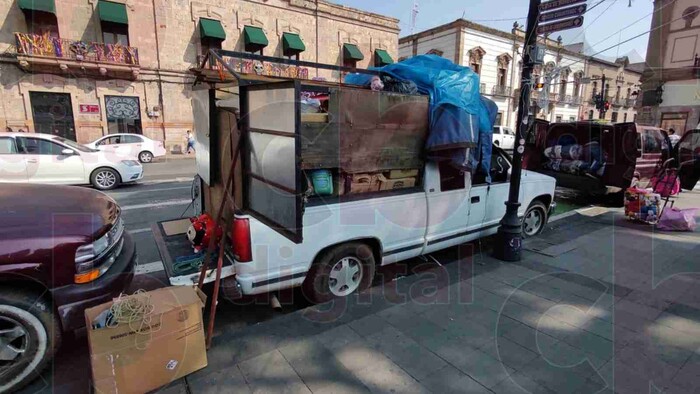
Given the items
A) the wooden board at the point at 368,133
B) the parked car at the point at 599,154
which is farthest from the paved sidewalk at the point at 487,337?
the parked car at the point at 599,154

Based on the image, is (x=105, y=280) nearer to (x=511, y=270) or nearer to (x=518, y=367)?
(x=518, y=367)

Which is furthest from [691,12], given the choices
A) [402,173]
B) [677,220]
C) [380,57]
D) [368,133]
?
[368,133]

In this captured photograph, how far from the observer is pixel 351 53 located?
2620cm

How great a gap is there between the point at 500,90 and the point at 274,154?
36.2m

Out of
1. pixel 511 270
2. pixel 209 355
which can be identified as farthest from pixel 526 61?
pixel 209 355

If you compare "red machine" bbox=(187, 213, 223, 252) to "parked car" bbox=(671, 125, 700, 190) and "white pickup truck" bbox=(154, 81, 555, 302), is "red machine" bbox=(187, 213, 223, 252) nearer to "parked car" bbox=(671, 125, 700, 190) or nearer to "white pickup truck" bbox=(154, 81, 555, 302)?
"white pickup truck" bbox=(154, 81, 555, 302)

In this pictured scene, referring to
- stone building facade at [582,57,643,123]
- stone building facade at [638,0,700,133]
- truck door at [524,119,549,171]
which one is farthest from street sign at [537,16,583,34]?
stone building facade at [582,57,643,123]

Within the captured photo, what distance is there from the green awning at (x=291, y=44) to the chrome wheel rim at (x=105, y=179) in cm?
1679

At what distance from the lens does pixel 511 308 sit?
3.87m

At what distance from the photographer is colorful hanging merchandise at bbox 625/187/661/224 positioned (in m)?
7.04

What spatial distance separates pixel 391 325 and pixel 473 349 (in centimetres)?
76

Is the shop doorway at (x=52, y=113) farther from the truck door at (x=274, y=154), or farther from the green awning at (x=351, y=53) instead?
the truck door at (x=274, y=154)

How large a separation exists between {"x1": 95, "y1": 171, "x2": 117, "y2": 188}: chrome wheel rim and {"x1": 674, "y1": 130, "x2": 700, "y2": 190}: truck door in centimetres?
1464

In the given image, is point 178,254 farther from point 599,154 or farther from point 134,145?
point 134,145
